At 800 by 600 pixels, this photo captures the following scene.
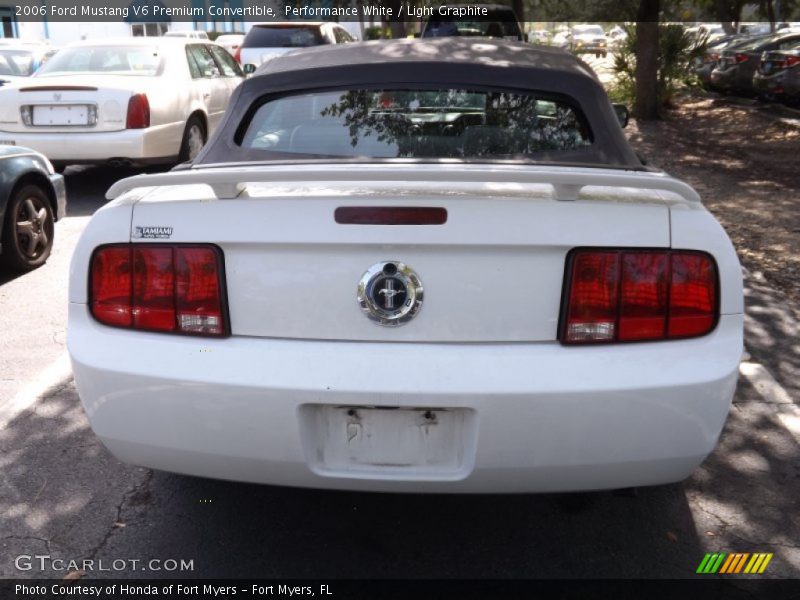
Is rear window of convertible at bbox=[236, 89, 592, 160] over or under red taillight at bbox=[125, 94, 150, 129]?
over

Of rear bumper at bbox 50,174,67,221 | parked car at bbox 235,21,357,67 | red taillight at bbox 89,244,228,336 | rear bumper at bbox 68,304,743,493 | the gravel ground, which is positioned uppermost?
parked car at bbox 235,21,357,67

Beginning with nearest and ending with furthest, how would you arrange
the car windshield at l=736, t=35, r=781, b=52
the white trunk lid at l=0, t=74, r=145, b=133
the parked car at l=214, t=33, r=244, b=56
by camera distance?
1. the white trunk lid at l=0, t=74, r=145, b=133
2. the car windshield at l=736, t=35, r=781, b=52
3. the parked car at l=214, t=33, r=244, b=56

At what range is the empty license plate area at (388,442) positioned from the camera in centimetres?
267

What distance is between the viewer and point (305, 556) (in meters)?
3.15

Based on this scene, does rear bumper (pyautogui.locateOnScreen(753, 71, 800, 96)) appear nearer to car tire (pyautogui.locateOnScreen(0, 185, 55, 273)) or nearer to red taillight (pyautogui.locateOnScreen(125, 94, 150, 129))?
red taillight (pyautogui.locateOnScreen(125, 94, 150, 129))

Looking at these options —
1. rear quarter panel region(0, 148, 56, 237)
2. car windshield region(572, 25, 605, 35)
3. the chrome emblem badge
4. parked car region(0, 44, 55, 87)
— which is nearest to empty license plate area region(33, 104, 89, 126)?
rear quarter panel region(0, 148, 56, 237)

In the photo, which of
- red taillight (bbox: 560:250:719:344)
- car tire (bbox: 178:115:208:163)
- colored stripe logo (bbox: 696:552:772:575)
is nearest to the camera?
red taillight (bbox: 560:250:719:344)

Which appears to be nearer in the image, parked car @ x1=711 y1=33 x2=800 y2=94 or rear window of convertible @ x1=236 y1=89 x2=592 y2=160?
rear window of convertible @ x1=236 y1=89 x2=592 y2=160

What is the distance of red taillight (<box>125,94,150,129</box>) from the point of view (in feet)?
30.6

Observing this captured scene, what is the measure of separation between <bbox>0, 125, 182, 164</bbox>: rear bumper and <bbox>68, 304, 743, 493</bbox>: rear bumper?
275 inches

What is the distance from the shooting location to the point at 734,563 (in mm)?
3111

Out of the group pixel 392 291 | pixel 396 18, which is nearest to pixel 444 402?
pixel 392 291

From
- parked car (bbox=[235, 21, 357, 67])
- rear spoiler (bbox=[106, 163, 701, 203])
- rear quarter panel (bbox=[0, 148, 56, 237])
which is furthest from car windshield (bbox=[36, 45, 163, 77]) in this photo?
rear spoiler (bbox=[106, 163, 701, 203])

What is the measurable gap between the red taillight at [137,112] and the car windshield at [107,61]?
2.71ft
